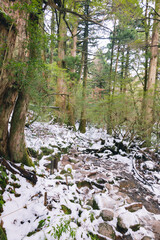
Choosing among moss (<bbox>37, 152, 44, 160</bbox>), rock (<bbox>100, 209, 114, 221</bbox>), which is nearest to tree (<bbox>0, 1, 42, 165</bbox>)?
moss (<bbox>37, 152, 44, 160</bbox>)

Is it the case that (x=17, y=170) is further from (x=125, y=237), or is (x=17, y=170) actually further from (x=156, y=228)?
(x=156, y=228)

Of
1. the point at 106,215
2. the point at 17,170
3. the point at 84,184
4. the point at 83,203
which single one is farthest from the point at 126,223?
the point at 17,170

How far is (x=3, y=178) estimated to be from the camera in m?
2.27

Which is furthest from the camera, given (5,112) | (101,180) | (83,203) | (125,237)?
(101,180)

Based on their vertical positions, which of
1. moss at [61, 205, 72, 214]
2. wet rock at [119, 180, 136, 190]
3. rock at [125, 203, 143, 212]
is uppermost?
moss at [61, 205, 72, 214]

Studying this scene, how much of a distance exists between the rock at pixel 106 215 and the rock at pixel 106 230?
4.8 inches

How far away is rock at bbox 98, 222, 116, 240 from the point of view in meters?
2.19

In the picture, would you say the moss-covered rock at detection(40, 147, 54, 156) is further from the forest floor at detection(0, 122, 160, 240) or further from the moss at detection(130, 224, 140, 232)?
the moss at detection(130, 224, 140, 232)

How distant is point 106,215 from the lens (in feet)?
8.30

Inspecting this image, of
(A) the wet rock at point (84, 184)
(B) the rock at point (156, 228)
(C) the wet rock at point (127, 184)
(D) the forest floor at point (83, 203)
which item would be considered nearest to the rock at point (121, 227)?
(D) the forest floor at point (83, 203)

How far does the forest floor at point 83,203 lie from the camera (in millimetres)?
1858

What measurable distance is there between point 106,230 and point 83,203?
0.71 m

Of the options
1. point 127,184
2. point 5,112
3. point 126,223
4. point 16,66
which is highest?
point 16,66

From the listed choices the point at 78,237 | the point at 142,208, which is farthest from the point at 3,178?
the point at 142,208
